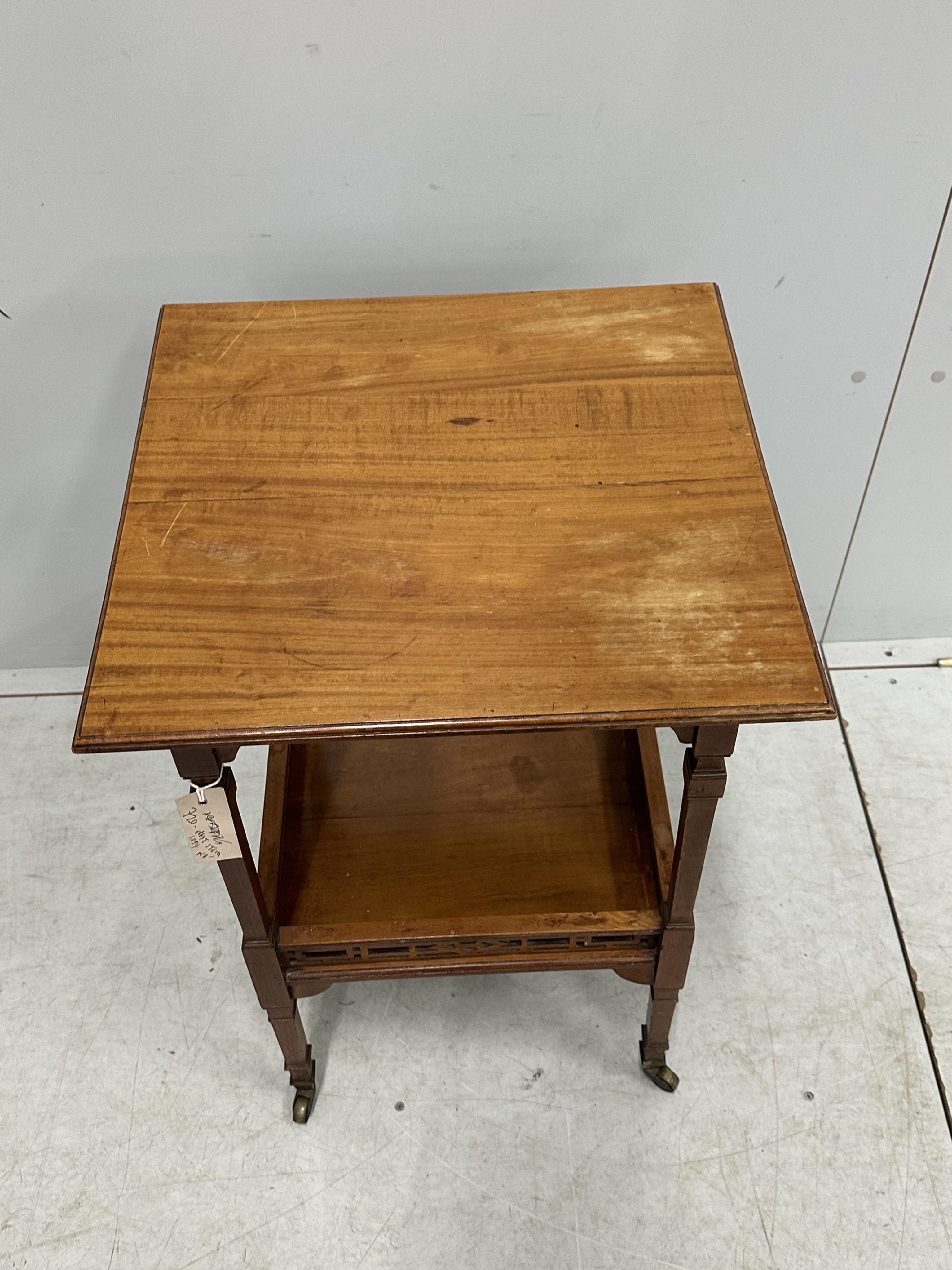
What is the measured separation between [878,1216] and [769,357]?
114 centimetres

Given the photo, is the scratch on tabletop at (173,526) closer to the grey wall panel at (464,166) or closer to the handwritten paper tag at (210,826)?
the handwritten paper tag at (210,826)

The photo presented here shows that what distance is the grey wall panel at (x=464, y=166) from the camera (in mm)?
1167

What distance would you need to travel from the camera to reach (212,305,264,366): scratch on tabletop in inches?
46.0

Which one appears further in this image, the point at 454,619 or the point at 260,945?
the point at 260,945

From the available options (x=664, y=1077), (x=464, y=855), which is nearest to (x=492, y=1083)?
(x=664, y=1077)

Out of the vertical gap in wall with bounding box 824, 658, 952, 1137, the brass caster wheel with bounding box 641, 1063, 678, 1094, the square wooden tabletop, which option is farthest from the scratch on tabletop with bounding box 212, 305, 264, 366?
the brass caster wheel with bounding box 641, 1063, 678, 1094

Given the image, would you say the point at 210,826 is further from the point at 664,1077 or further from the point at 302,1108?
the point at 664,1077

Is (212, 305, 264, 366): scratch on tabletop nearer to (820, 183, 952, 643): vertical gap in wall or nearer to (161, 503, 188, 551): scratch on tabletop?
(161, 503, 188, 551): scratch on tabletop

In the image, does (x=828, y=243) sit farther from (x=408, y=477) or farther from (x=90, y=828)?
(x=90, y=828)

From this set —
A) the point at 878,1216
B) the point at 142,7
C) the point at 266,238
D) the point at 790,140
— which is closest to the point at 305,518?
the point at 266,238

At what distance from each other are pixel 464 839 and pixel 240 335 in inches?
25.5

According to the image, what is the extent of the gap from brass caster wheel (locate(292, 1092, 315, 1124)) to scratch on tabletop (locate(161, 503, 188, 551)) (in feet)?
2.68

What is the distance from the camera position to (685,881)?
1.12m

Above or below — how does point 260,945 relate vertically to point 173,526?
below
